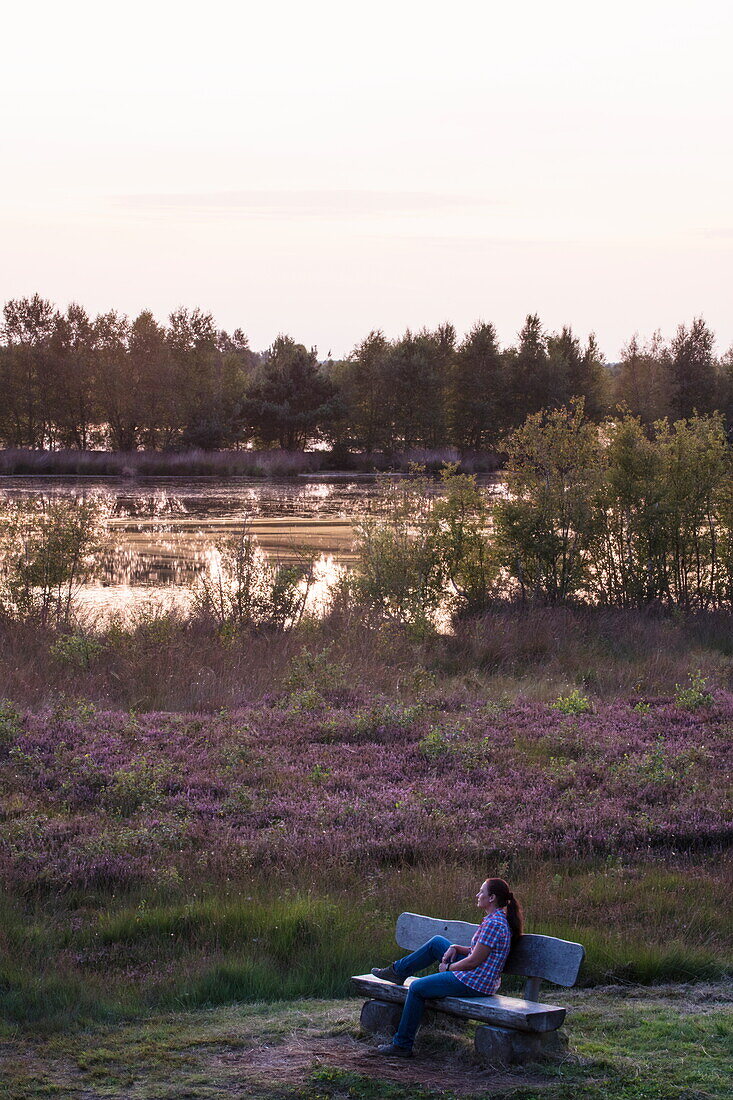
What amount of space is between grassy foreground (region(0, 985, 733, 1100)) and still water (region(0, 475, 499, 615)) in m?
16.6

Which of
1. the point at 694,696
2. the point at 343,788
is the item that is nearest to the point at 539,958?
the point at 343,788

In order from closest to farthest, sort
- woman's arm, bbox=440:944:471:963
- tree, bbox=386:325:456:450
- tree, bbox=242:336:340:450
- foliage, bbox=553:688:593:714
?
woman's arm, bbox=440:944:471:963 < foliage, bbox=553:688:593:714 < tree, bbox=242:336:340:450 < tree, bbox=386:325:456:450

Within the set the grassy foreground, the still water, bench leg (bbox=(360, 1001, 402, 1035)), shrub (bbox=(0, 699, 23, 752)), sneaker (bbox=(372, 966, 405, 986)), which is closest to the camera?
the grassy foreground

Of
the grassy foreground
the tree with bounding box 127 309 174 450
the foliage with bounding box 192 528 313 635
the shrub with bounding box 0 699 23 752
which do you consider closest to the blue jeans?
the grassy foreground

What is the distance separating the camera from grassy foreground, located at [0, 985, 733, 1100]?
5.29 meters

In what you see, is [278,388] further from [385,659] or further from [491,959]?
[491,959]

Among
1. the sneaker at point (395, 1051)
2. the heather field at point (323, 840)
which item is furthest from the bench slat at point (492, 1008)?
the heather field at point (323, 840)

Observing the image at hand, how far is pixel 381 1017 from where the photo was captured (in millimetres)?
6055

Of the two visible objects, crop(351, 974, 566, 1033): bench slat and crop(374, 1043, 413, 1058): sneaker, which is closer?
crop(351, 974, 566, 1033): bench slat

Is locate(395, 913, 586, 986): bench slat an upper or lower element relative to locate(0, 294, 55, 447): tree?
lower

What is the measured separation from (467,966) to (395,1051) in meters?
0.56

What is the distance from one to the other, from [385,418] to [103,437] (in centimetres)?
2062

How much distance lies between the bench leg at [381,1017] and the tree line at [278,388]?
67.5 m

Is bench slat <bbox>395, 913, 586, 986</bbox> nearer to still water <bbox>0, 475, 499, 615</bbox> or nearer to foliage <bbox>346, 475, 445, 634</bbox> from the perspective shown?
foliage <bbox>346, 475, 445, 634</bbox>
